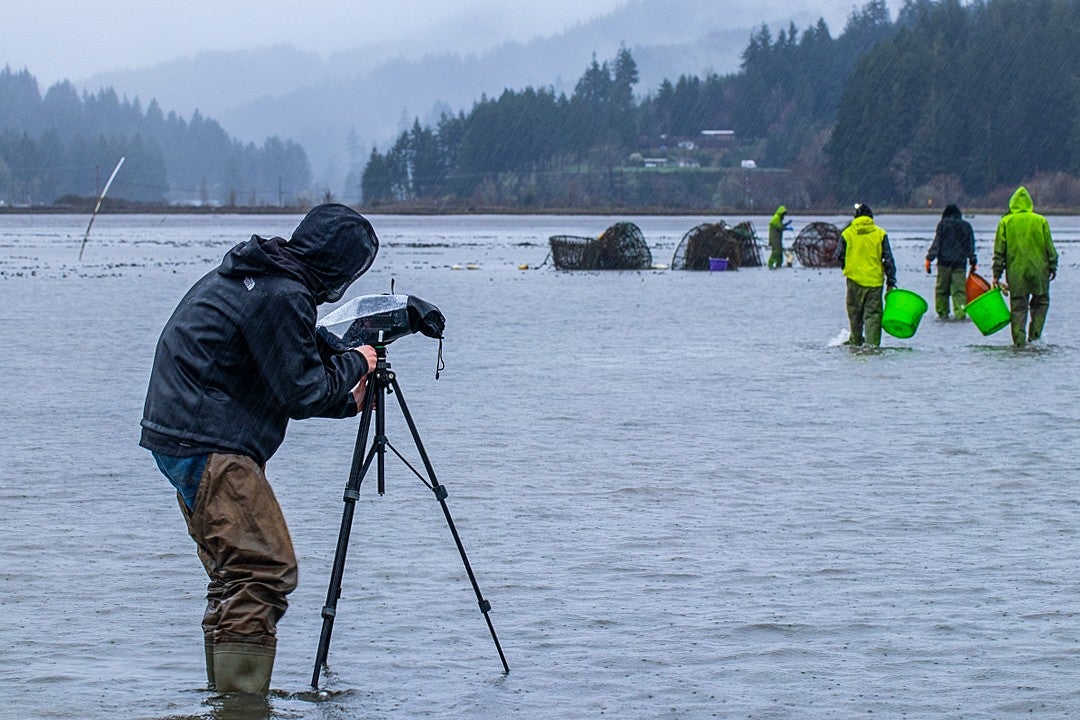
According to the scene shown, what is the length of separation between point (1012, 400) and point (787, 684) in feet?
27.7

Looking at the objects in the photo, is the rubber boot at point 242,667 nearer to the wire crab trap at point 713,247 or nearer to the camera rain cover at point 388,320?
the camera rain cover at point 388,320

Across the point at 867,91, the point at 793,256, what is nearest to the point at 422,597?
the point at 793,256

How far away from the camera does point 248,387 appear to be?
496 centimetres

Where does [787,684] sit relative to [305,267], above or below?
below

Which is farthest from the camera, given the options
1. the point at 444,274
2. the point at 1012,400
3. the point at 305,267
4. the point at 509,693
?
the point at 444,274

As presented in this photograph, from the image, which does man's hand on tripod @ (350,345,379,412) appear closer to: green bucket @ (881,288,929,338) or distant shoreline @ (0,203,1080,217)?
green bucket @ (881,288,929,338)

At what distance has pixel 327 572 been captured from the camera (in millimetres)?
7633

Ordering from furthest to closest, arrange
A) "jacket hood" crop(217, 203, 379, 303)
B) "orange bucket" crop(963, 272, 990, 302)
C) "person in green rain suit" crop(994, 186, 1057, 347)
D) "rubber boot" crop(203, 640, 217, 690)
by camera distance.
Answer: "orange bucket" crop(963, 272, 990, 302)
"person in green rain suit" crop(994, 186, 1057, 347)
"rubber boot" crop(203, 640, 217, 690)
"jacket hood" crop(217, 203, 379, 303)

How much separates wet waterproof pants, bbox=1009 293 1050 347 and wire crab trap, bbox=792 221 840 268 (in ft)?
75.3

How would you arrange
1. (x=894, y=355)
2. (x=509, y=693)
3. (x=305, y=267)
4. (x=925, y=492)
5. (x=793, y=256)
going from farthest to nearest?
(x=793, y=256), (x=894, y=355), (x=925, y=492), (x=509, y=693), (x=305, y=267)

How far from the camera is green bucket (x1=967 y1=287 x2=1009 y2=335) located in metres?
18.3

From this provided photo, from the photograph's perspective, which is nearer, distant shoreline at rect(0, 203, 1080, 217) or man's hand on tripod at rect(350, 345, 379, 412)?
man's hand on tripod at rect(350, 345, 379, 412)

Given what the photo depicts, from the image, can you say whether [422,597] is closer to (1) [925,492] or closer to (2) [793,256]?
(1) [925,492]

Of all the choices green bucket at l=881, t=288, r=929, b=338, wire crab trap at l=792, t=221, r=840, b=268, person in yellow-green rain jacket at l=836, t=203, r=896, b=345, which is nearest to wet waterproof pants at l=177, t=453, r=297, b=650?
person in yellow-green rain jacket at l=836, t=203, r=896, b=345
